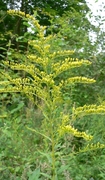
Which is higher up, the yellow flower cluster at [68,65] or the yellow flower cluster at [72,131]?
the yellow flower cluster at [68,65]

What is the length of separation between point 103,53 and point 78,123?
2.86 m

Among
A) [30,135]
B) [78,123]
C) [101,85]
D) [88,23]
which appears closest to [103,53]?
[101,85]

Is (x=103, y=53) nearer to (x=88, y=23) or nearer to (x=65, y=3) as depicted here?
(x=88, y=23)

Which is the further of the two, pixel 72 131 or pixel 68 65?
Answer: pixel 68 65

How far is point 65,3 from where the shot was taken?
34.6 feet

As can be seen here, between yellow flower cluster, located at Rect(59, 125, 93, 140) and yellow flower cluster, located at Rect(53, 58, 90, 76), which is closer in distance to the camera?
yellow flower cluster, located at Rect(59, 125, 93, 140)

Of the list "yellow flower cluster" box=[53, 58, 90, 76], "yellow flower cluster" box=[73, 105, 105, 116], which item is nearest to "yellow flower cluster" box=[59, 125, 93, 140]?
"yellow flower cluster" box=[73, 105, 105, 116]

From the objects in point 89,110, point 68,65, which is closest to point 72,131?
point 89,110

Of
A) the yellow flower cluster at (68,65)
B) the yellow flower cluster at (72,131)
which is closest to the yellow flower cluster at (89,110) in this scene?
the yellow flower cluster at (72,131)

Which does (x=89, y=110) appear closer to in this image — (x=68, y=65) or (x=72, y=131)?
(x=72, y=131)

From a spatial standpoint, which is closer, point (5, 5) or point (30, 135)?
point (30, 135)

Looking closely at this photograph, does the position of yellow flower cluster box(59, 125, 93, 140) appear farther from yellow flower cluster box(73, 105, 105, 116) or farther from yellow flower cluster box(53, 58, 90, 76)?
yellow flower cluster box(53, 58, 90, 76)

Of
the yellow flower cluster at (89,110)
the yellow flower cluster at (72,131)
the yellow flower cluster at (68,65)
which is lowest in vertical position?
the yellow flower cluster at (72,131)

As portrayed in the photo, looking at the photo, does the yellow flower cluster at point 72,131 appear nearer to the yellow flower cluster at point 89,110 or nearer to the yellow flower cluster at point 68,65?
the yellow flower cluster at point 89,110
